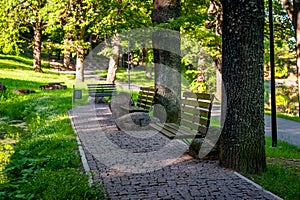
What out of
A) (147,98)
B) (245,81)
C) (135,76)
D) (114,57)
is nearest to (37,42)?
(135,76)

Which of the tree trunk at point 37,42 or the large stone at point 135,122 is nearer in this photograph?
the large stone at point 135,122

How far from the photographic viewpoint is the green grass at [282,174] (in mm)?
5215

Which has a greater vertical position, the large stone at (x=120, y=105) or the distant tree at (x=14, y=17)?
the distant tree at (x=14, y=17)

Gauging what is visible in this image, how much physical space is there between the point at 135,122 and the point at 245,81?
4.78 metres

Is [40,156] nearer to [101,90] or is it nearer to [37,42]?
[101,90]

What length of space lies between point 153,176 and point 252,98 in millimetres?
1982

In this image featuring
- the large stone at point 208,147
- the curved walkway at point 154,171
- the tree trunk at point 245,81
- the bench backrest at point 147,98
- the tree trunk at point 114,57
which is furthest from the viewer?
the tree trunk at point 114,57

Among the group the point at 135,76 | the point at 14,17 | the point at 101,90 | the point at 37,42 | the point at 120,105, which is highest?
the point at 14,17

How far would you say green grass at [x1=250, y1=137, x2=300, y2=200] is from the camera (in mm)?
5215

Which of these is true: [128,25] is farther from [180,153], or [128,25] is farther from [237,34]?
[237,34]

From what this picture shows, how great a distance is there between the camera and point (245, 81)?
6152mm

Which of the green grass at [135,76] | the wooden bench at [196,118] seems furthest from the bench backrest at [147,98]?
the green grass at [135,76]

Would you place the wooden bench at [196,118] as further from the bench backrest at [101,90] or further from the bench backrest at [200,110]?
the bench backrest at [101,90]

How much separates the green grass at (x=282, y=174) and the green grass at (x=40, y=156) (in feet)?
7.90
